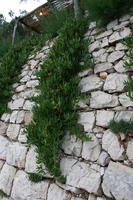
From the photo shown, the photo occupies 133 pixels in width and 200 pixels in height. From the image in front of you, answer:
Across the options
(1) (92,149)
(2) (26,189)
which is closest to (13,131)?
(2) (26,189)

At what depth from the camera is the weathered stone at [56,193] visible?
2585 mm

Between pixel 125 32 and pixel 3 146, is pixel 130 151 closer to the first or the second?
pixel 125 32

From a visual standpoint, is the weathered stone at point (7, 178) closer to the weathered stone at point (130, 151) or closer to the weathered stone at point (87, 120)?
the weathered stone at point (87, 120)

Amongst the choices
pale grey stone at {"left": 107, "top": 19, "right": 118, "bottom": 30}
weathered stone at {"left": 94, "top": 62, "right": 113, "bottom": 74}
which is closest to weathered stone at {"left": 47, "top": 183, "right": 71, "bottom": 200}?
weathered stone at {"left": 94, "top": 62, "right": 113, "bottom": 74}

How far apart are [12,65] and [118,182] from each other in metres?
3.59

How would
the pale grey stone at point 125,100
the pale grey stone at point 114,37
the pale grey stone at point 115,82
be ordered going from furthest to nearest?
the pale grey stone at point 114,37 < the pale grey stone at point 115,82 < the pale grey stone at point 125,100

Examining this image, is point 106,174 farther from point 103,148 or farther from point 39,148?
point 39,148

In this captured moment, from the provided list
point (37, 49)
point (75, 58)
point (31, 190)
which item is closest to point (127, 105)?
point (75, 58)

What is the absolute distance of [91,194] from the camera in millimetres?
2416

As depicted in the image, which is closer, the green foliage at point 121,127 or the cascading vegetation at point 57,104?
the green foliage at point 121,127

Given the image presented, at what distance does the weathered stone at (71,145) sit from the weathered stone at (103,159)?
31cm

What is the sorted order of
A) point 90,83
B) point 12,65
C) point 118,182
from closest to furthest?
1. point 118,182
2. point 90,83
3. point 12,65

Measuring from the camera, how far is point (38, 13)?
6.54m

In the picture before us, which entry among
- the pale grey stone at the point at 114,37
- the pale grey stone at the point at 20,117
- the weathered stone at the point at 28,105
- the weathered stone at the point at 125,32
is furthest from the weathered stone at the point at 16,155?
the weathered stone at the point at 125,32
